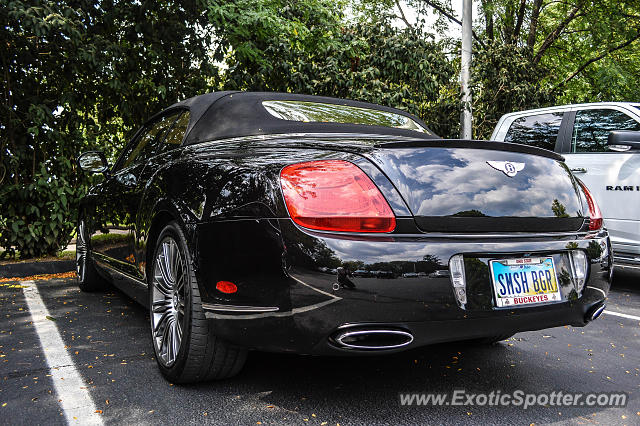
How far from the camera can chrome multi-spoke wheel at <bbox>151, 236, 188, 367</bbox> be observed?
2639 millimetres

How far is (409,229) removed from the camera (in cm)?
213

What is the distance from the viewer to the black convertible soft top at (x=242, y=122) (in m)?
2.99

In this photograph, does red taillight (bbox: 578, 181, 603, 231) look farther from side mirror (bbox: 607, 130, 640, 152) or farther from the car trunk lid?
side mirror (bbox: 607, 130, 640, 152)

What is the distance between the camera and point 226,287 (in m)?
2.29

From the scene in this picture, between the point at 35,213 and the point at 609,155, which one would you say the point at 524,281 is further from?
the point at 35,213

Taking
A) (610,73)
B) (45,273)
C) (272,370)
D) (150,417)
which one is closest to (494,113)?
(610,73)

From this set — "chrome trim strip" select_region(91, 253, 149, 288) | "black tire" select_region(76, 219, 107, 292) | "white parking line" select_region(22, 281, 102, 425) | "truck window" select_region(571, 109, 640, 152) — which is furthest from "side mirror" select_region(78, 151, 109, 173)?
"truck window" select_region(571, 109, 640, 152)

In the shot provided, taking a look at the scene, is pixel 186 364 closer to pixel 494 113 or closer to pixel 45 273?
pixel 45 273

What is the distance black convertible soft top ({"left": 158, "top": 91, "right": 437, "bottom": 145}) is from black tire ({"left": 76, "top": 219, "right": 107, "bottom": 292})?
2.11 metres

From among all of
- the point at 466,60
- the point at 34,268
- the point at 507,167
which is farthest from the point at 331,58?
the point at 507,167

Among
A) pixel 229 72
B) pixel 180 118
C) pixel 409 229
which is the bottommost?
pixel 409 229

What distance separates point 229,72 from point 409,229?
7334 millimetres

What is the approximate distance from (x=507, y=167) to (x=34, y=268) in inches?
229

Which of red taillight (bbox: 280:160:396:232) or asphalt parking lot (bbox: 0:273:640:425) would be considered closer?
red taillight (bbox: 280:160:396:232)
